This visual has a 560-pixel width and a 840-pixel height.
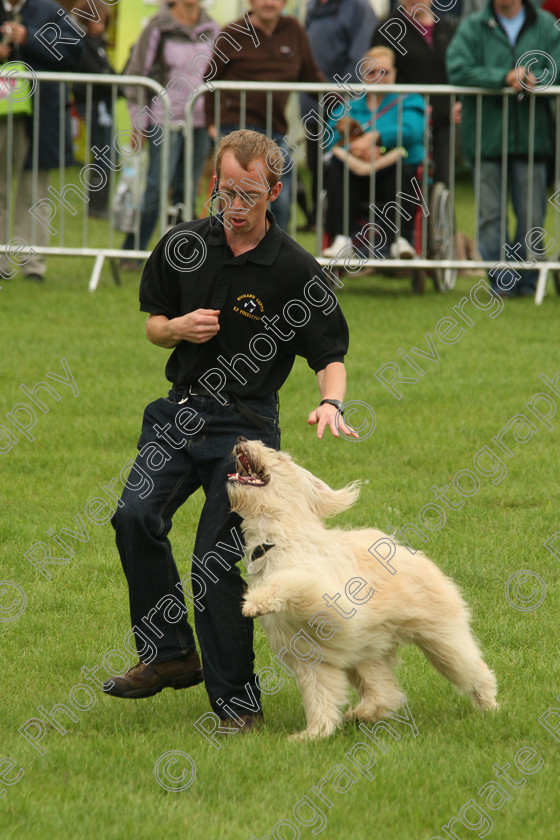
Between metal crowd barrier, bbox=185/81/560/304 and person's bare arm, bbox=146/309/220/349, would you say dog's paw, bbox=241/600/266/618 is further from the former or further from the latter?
metal crowd barrier, bbox=185/81/560/304

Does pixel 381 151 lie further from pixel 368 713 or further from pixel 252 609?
pixel 252 609

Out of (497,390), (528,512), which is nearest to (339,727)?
(528,512)

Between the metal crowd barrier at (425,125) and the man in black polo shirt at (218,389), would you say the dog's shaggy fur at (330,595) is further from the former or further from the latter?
the metal crowd barrier at (425,125)

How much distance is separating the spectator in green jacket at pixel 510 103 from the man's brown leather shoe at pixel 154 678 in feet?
28.6

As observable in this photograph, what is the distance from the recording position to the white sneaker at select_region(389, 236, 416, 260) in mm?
12984

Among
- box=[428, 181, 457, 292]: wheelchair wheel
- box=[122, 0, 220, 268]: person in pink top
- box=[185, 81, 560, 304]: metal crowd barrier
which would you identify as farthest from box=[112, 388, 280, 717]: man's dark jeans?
box=[122, 0, 220, 268]: person in pink top

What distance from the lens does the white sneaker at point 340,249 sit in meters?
13.1

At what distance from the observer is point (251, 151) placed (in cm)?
455

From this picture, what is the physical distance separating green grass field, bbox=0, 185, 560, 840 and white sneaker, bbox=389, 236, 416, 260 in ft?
4.25

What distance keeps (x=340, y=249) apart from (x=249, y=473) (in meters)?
8.97

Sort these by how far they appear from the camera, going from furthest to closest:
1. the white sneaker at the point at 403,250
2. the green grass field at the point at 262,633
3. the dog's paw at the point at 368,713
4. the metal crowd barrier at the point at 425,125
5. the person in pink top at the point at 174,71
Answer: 1. the person in pink top at the point at 174,71
2. the white sneaker at the point at 403,250
3. the metal crowd barrier at the point at 425,125
4. the dog's paw at the point at 368,713
5. the green grass field at the point at 262,633

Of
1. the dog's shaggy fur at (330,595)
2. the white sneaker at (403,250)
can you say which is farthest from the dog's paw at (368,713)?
the white sneaker at (403,250)

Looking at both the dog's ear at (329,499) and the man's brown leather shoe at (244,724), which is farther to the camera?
the man's brown leather shoe at (244,724)

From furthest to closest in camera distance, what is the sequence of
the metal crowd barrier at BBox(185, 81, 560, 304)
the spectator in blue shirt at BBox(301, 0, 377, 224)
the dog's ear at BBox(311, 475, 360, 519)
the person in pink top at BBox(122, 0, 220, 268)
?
the spectator in blue shirt at BBox(301, 0, 377, 224)
the person in pink top at BBox(122, 0, 220, 268)
the metal crowd barrier at BBox(185, 81, 560, 304)
the dog's ear at BBox(311, 475, 360, 519)
